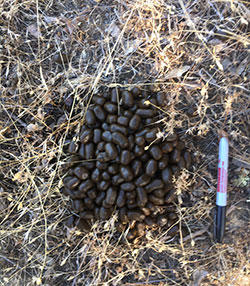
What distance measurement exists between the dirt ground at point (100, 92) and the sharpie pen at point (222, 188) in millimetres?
96

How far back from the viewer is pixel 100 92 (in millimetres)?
3266

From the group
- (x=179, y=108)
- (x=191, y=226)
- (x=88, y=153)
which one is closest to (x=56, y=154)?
(x=88, y=153)

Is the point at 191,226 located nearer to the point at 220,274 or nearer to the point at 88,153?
the point at 220,274

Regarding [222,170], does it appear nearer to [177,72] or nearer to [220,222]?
[220,222]

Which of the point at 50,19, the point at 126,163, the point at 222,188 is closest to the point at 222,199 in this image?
the point at 222,188

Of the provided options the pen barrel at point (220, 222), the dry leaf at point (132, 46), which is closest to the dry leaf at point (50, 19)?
the dry leaf at point (132, 46)

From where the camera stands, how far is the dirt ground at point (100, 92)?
123 inches

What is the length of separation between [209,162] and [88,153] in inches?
51.5

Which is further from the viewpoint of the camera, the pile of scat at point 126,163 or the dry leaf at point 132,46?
the dry leaf at point 132,46

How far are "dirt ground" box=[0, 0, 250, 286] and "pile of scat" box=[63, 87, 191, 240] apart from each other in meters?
0.17

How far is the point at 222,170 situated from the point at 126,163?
3.42 ft

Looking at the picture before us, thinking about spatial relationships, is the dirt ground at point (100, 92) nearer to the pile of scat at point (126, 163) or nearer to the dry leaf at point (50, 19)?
the dry leaf at point (50, 19)

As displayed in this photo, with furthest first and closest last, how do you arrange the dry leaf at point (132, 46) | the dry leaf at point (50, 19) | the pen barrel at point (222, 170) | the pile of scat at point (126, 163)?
1. the dry leaf at point (50, 19)
2. the dry leaf at point (132, 46)
3. the pen barrel at point (222, 170)
4. the pile of scat at point (126, 163)

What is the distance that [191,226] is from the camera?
3211mm
